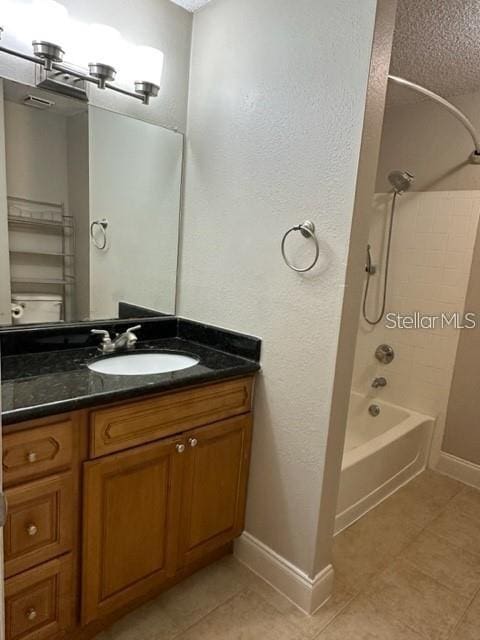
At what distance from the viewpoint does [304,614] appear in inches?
61.4

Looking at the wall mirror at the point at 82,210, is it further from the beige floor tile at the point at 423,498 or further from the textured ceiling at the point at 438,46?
the beige floor tile at the point at 423,498

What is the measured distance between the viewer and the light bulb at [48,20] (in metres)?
1.39

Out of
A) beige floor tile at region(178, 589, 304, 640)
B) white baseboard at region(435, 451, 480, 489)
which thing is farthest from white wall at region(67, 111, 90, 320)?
white baseboard at region(435, 451, 480, 489)

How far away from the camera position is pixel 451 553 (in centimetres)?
193

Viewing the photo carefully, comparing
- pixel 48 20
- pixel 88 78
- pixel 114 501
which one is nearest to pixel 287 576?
pixel 114 501

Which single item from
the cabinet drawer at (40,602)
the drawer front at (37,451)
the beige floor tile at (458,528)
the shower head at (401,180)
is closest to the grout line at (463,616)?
the beige floor tile at (458,528)

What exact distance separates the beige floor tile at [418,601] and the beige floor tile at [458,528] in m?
0.35

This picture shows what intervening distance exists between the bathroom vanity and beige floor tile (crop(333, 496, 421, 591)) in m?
0.54

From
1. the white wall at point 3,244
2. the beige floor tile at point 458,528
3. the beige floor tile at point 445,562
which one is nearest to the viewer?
the white wall at point 3,244

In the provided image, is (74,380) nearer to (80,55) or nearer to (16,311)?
(16,311)

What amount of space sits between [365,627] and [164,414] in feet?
3.54

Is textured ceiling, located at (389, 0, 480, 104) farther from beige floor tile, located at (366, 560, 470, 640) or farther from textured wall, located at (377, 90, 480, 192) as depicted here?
beige floor tile, located at (366, 560, 470, 640)

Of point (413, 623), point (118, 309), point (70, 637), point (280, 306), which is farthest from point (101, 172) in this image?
point (413, 623)

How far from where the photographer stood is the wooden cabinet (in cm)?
115
